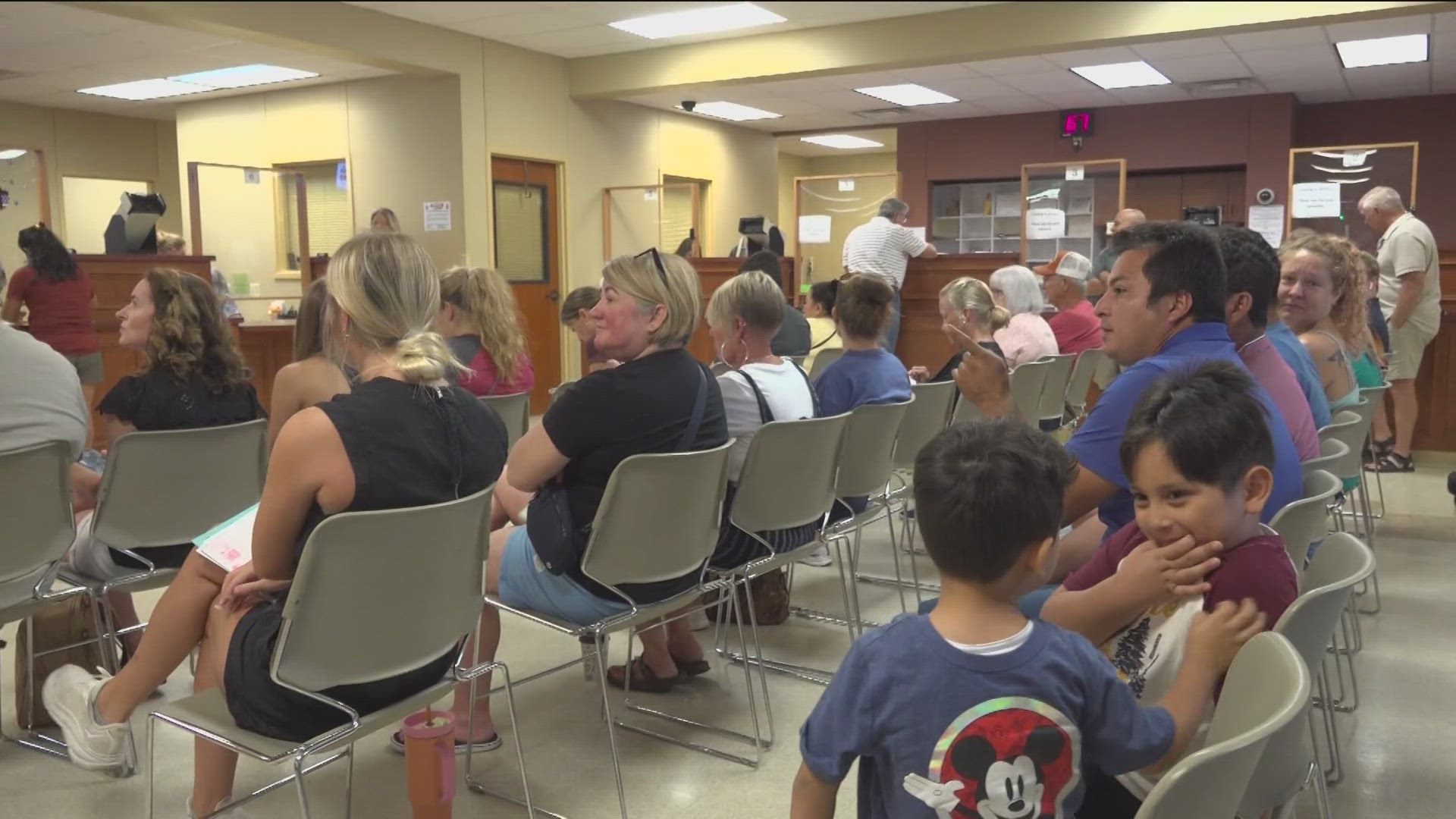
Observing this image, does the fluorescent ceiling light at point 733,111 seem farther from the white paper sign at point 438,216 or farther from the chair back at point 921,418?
the chair back at point 921,418

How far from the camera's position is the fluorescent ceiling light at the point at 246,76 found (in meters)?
7.75

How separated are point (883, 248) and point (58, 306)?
4.67 meters

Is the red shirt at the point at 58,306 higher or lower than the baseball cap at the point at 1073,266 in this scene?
lower

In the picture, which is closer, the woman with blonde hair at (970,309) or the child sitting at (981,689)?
the child sitting at (981,689)

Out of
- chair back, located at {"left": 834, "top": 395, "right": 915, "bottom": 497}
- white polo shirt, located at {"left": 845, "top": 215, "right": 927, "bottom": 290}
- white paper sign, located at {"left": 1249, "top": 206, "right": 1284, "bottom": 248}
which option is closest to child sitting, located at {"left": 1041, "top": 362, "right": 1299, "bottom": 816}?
chair back, located at {"left": 834, "top": 395, "right": 915, "bottom": 497}

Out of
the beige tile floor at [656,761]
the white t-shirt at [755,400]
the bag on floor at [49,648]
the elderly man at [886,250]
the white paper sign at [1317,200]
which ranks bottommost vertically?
the beige tile floor at [656,761]

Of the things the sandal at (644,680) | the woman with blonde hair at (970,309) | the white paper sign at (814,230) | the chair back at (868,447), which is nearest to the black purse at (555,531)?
the sandal at (644,680)

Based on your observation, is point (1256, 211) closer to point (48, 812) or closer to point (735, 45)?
point (735, 45)

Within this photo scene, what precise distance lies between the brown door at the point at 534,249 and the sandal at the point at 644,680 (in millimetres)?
5525

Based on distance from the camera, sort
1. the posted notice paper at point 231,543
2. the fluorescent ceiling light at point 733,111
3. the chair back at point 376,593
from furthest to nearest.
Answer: the fluorescent ceiling light at point 733,111 → the posted notice paper at point 231,543 → the chair back at point 376,593

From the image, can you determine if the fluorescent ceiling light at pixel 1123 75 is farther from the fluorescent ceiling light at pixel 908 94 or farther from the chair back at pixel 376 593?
the chair back at pixel 376 593

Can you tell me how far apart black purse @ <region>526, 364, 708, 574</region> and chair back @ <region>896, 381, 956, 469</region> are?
5.26 feet

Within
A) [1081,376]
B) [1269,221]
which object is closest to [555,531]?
[1081,376]

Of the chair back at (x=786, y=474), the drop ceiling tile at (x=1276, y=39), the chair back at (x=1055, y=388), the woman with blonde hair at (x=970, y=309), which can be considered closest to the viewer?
the chair back at (x=786, y=474)
